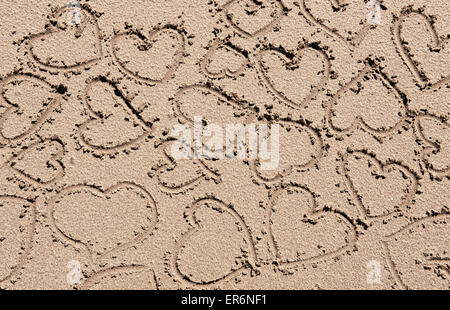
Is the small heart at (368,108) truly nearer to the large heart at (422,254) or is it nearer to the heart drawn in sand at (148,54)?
the large heart at (422,254)

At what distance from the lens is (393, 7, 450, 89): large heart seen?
1179 mm

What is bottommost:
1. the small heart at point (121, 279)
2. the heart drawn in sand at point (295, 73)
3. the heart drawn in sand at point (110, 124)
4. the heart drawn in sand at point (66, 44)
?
the small heart at point (121, 279)

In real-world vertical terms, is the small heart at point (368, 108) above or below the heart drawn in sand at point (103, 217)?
above

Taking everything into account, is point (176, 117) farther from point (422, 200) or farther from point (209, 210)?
point (422, 200)

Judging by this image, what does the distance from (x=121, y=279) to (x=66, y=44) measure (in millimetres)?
616

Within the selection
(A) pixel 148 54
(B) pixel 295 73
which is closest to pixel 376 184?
(B) pixel 295 73

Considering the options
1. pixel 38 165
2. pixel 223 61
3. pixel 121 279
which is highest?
pixel 223 61

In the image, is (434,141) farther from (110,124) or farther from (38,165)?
(38,165)

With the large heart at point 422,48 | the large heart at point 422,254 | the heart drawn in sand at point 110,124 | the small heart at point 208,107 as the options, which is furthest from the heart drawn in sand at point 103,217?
the large heart at point 422,48

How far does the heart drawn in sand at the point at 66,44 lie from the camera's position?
1177mm

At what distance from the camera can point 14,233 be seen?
3.77 feet

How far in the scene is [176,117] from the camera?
46.0 inches

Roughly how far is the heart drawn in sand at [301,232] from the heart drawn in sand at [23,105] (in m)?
0.62

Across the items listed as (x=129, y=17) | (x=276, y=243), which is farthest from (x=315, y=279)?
(x=129, y=17)
